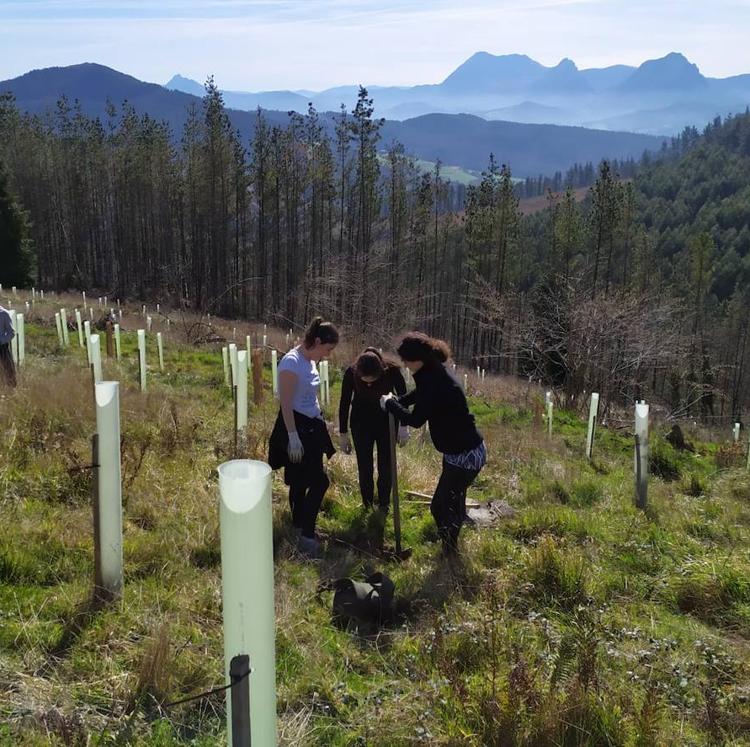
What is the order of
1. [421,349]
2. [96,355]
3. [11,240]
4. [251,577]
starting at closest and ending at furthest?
1. [251,577]
2. [421,349]
3. [96,355]
4. [11,240]

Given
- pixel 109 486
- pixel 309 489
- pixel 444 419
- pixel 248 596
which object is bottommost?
pixel 309 489

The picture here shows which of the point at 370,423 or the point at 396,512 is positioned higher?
the point at 370,423

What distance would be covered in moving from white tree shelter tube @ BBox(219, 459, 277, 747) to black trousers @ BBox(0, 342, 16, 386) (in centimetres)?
638

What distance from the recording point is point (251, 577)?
74.5 inches

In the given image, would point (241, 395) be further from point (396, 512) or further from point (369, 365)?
point (396, 512)

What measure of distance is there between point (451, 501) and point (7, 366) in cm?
557

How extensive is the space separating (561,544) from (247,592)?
3.43 m

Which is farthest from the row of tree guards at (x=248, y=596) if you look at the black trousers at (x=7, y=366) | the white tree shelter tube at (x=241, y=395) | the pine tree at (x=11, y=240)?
the pine tree at (x=11, y=240)

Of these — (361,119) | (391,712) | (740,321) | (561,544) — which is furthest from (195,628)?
(740,321)

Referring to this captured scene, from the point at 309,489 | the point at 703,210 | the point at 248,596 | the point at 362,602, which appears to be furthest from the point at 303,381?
the point at 703,210

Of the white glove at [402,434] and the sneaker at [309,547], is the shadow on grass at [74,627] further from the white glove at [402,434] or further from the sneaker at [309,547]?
the white glove at [402,434]

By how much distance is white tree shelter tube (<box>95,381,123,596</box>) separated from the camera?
131 inches

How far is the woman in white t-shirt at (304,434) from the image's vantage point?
4809mm

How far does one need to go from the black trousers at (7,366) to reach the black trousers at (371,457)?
397cm
